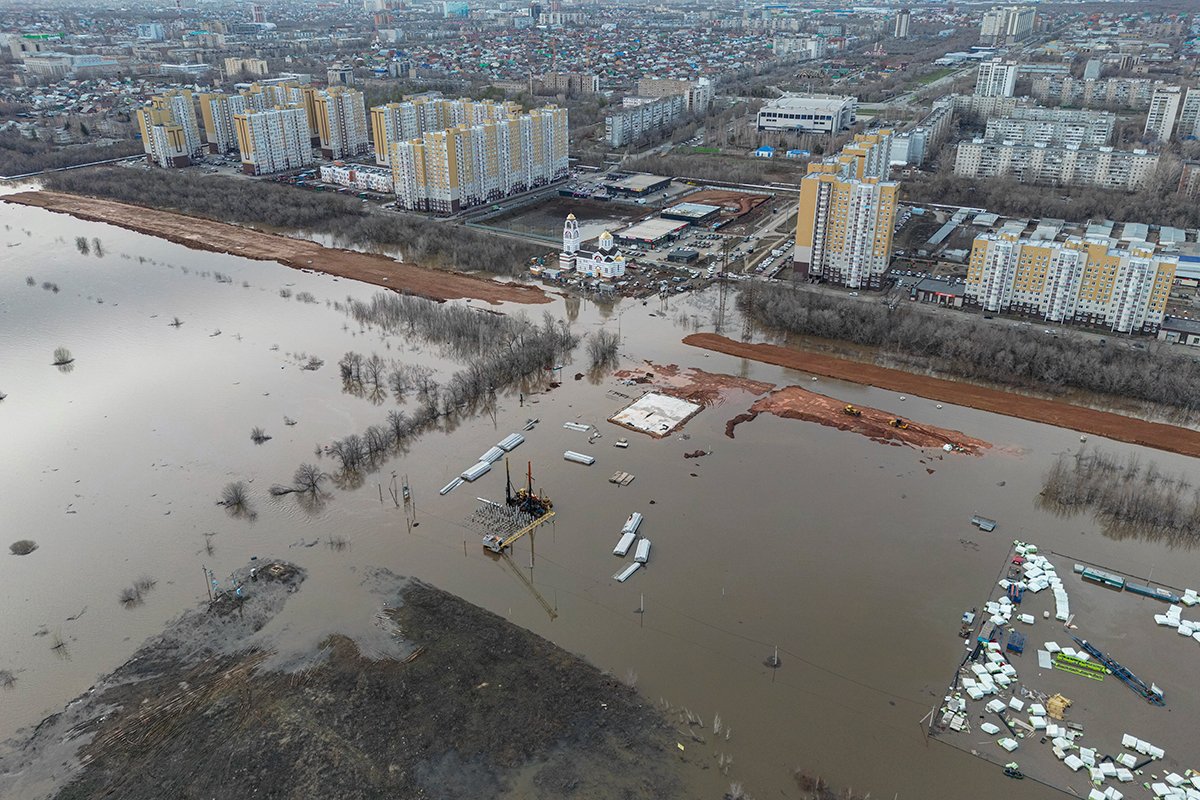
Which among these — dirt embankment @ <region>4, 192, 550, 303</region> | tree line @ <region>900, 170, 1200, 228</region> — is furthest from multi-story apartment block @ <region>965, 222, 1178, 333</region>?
dirt embankment @ <region>4, 192, 550, 303</region>

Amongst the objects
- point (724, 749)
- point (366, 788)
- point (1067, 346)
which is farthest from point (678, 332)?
point (366, 788)

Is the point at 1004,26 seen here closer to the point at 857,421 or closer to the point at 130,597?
the point at 857,421

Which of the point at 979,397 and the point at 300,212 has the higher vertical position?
the point at 300,212

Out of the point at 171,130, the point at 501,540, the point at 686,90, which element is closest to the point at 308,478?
the point at 501,540

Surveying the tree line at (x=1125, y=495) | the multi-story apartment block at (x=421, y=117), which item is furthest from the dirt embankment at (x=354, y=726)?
the multi-story apartment block at (x=421, y=117)

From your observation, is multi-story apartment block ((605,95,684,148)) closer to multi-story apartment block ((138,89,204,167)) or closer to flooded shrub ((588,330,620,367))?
multi-story apartment block ((138,89,204,167))

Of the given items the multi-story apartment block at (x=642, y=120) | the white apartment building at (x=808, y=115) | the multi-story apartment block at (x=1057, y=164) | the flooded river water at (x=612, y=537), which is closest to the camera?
the flooded river water at (x=612, y=537)

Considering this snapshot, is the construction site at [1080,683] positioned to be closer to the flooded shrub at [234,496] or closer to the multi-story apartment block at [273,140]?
the flooded shrub at [234,496]
